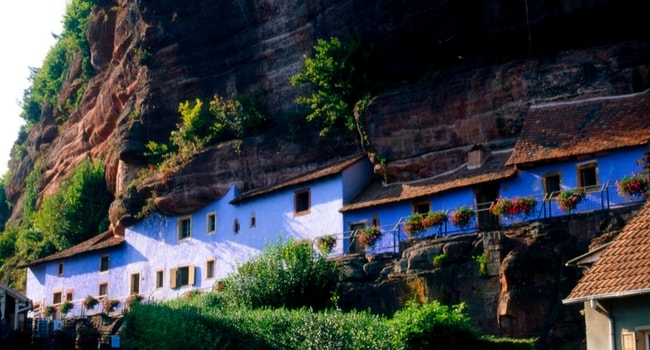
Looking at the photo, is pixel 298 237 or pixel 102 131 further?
pixel 102 131

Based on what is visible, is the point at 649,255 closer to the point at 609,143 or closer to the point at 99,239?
the point at 609,143

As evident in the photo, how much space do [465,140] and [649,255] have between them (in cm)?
2459

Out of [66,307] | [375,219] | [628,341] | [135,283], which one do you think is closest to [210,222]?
[135,283]

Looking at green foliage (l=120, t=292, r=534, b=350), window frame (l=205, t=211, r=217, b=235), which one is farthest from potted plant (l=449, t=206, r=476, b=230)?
window frame (l=205, t=211, r=217, b=235)

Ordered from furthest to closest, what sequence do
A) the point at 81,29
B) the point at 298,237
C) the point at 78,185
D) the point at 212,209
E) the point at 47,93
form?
1. the point at 47,93
2. the point at 81,29
3. the point at 78,185
4. the point at 212,209
5. the point at 298,237

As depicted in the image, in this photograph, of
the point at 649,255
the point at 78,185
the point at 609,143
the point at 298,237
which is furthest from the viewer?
the point at 78,185

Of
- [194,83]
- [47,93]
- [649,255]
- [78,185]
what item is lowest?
[649,255]

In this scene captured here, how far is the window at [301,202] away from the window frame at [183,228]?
7.95 meters

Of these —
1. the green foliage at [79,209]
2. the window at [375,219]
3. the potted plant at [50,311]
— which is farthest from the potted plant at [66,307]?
the window at [375,219]

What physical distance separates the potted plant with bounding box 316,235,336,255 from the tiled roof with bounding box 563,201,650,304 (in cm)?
2347

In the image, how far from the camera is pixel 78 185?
213 feet

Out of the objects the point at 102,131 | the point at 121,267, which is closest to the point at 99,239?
the point at 121,267

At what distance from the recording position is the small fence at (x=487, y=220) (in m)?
38.7

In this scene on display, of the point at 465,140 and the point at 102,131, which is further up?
the point at 102,131
